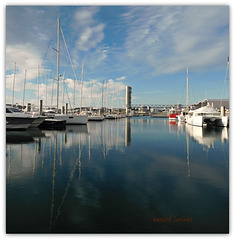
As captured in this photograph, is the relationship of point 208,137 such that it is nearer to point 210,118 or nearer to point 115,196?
point 210,118

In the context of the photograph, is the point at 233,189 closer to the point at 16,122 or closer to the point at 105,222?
the point at 105,222

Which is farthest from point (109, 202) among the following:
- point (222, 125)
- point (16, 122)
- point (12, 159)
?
point (222, 125)

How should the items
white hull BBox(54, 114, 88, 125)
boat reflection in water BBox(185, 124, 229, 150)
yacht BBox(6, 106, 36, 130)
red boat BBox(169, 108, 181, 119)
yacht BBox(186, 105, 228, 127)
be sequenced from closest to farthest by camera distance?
boat reflection in water BBox(185, 124, 229, 150) < yacht BBox(6, 106, 36, 130) < yacht BBox(186, 105, 228, 127) < white hull BBox(54, 114, 88, 125) < red boat BBox(169, 108, 181, 119)

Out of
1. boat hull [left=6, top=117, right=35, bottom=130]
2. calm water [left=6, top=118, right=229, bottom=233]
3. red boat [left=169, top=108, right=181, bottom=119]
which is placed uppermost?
red boat [left=169, top=108, right=181, bottom=119]

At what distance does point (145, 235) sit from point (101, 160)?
6.71 meters

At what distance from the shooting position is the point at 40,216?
439 cm

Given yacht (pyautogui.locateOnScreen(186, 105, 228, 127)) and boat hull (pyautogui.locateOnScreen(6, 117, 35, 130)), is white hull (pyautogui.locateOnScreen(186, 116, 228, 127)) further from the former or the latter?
boat hull (pyautogui.locateOnScreen(6, 117, 35, 130))

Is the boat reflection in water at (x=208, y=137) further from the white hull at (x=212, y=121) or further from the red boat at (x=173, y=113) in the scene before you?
the red boat at (x=173, y=113)

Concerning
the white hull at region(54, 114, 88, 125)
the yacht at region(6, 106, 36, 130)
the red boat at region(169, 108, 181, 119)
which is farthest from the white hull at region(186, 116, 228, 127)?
the red boat at region(169, 108, 181, 119)

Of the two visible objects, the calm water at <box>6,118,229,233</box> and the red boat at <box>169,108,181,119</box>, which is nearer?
the calm water at <box>6,118,229,233</box>

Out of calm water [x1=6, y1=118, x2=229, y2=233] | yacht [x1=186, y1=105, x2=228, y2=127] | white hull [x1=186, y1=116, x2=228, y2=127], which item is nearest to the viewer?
calm water [x1=6, y1=118, x2=229, y2=233]

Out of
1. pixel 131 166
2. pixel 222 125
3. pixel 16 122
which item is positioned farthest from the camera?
pixel 222 125

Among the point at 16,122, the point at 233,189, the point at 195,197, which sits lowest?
the point at 195,197

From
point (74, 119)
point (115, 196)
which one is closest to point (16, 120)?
point (74, 119)
